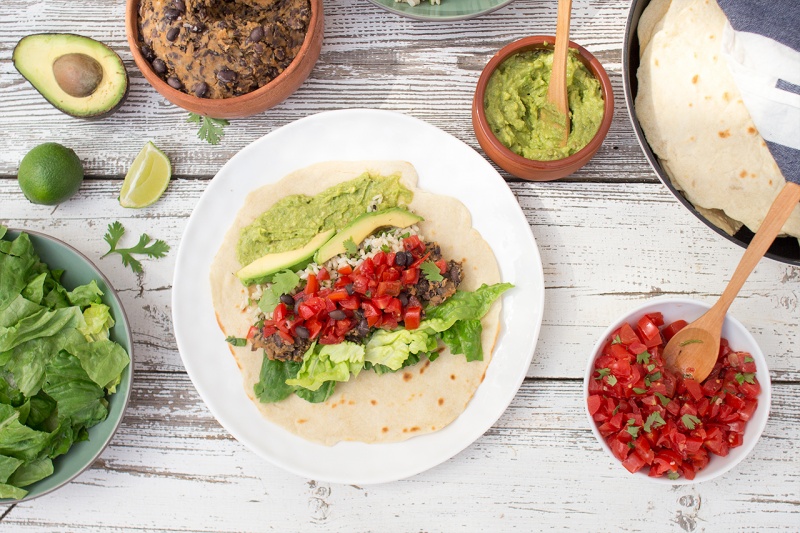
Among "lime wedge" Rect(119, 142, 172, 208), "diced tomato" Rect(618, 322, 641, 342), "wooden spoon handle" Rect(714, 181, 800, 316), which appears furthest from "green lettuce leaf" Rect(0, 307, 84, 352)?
"wooden spoon handle" Rect(714, 181, 800, 316)

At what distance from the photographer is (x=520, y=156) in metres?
2.83

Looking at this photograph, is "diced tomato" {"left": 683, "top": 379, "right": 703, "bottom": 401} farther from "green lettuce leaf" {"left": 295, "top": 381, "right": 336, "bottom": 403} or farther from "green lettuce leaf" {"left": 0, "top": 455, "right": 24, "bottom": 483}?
"green lettuce leaf" {"left": 0, "top": 455, "right": 24, "bottom": 483}

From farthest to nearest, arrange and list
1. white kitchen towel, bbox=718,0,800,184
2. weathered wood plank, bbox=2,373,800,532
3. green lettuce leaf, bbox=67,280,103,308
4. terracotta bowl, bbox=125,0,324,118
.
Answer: weathered wood plank, bbox=2,373,800,532 < green lettuce leaf, bbox=67,280,103,308 < terracotta bowl, bbox=125,0,324,118 < white kitchen towel, bbox=718,0,800,184

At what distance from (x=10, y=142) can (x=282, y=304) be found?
175cm

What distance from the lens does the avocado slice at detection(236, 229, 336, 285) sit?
9.61 feet

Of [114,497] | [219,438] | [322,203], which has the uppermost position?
[322,203]

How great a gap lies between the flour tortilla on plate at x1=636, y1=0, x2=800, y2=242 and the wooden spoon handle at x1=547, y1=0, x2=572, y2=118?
307mm

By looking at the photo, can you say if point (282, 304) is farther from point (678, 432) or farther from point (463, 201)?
point (678, 432)

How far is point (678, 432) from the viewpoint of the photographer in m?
2.80

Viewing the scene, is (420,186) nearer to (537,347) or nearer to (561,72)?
(561,72)

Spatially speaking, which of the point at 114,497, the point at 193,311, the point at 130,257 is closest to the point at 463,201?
the point at 193,311

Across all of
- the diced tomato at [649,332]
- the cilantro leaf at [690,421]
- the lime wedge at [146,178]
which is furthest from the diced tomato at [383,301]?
the cilantro leaf at [690,421]

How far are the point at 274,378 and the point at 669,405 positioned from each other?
175 cm

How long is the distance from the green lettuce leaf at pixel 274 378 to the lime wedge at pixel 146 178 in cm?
101
